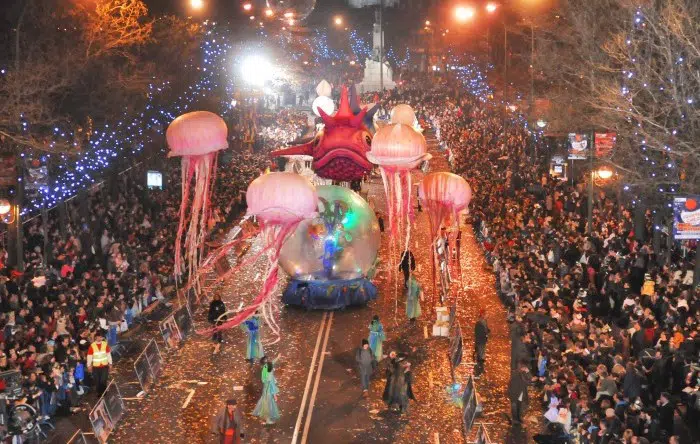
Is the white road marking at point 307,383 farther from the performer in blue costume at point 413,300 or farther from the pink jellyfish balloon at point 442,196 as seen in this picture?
the pink jellyfish balloon at point 442,196

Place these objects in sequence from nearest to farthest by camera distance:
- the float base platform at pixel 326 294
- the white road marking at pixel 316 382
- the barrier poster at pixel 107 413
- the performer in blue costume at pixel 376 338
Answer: the barrier poster at pixel 107 413
the white road marking at pixel 316 382
the performer in blue costume at pixel 376 338
the float base platform at pixel 326 294

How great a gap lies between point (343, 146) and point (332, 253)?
2.72 metres

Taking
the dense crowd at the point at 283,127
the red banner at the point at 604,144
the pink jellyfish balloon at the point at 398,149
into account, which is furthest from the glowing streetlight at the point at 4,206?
the dense crowd at the point at 283,127

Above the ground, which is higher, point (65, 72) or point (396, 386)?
point (65, 72)

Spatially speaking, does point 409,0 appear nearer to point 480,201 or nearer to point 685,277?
point 480,201

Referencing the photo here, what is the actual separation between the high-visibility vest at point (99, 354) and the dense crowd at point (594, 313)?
300 inches

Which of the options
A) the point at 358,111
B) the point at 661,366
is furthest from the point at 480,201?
the point at 661,366

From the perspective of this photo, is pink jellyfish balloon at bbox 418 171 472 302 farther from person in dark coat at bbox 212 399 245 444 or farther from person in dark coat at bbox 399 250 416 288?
person in dark coat at bbox 212 399 245 444

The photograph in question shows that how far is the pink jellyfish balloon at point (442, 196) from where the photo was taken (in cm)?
2391

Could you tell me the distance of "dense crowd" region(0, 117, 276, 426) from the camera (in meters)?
19.8

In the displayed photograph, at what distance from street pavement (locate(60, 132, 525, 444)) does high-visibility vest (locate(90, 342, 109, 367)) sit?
0.85m

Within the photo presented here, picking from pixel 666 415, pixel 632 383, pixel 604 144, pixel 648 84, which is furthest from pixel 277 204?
pixel 604 144

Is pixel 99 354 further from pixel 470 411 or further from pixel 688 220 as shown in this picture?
pixel 688 220

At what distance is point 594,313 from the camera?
79.9ft
